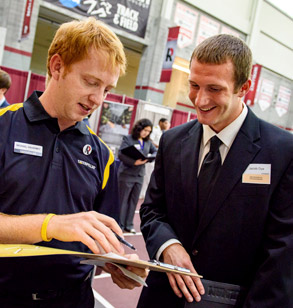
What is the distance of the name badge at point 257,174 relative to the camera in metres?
1.32

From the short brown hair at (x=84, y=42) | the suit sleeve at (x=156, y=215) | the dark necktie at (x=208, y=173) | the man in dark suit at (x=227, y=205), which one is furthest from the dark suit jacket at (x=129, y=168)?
the short brown hair at (x=84, y=42)

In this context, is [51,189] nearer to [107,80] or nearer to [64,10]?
[107,80]

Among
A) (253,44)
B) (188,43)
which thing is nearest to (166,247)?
(188,43)

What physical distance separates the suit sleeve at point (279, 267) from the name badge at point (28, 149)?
970mm

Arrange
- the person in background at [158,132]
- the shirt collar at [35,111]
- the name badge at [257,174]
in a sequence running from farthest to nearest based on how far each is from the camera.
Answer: the person in background at [158,132] < the name badge at [257,174] < the shirt collar at [35,111]

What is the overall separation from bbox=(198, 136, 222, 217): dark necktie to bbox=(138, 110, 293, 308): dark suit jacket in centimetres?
3

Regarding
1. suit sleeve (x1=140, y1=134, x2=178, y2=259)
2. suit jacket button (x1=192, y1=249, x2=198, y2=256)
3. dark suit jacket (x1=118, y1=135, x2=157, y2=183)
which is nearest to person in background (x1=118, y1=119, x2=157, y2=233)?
dark suit jacket (x1=118, y1=135, x2=157, y2=183)

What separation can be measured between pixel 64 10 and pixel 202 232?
32.8ft

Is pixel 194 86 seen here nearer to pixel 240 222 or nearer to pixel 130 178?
pixel 240 222

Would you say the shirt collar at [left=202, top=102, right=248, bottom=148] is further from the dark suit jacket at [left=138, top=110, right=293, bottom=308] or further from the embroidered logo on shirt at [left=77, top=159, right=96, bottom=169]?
the embroidered logo on shirt at [left=77, top=159, right=96, bottom=169]

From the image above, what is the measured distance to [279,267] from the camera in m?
1.23

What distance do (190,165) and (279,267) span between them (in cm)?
56

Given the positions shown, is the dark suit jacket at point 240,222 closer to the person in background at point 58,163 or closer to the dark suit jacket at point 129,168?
the person in background at point 58,163

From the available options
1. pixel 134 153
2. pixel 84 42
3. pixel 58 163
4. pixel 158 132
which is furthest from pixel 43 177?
pixel 158 132
